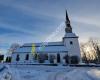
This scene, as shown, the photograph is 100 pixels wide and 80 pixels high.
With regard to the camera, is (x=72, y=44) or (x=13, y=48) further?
(x=13, y=48)

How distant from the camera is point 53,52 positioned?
48.5m

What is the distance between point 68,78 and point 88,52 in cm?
5336

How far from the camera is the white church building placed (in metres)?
46.3

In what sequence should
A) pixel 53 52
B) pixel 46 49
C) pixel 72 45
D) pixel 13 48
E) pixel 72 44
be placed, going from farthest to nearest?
1. pixel 13 48
2. pixel 46 49
3. pixel 72 44
4. pixel 72 45
5. pixel 53 52

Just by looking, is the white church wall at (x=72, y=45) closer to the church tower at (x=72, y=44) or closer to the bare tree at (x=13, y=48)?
the church tower at (x=72, y=44)

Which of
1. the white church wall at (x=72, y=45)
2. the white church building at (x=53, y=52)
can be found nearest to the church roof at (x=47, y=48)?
the white church building at (x=53, y=52)

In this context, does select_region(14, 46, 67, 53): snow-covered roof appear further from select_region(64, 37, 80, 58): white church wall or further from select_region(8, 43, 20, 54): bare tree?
select_region(8, 43, 20, 54): bare tree

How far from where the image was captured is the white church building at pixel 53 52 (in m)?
46.3

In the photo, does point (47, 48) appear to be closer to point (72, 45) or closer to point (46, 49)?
point (46, 49)

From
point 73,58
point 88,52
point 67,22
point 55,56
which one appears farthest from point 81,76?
point 88,52

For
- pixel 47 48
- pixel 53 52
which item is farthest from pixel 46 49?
pixel 53 52

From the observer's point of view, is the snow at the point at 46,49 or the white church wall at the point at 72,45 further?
the snow at the point at 46,49

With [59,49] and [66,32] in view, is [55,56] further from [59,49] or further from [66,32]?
[66,32]

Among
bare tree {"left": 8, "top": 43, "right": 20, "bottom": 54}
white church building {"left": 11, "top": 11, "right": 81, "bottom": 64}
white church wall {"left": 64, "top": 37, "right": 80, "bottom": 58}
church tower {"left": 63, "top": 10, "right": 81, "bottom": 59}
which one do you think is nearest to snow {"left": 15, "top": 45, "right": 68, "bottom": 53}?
white church building {"left": 11, "top": 11, "right": 81, "bottom": 64}
